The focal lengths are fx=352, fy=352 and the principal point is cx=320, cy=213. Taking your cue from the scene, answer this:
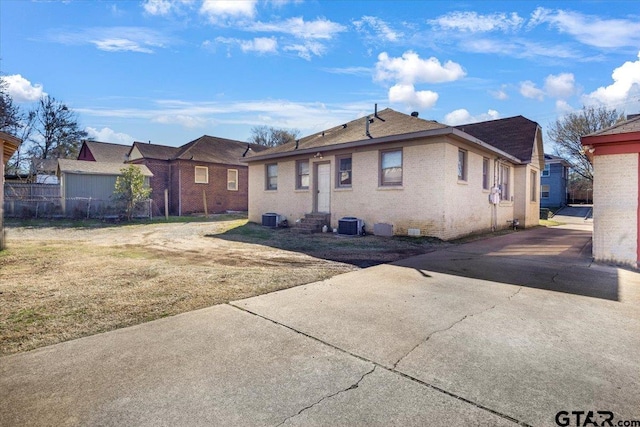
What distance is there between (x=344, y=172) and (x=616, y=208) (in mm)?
8480

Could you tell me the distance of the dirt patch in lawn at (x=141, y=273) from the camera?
12.9 ft

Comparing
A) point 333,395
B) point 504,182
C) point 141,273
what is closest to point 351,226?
point 141,273

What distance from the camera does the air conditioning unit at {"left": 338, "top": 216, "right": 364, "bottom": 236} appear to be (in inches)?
498

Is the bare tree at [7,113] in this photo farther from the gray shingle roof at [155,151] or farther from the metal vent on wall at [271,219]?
the metal vent on wall at [271,219]

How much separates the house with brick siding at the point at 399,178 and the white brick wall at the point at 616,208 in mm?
4167

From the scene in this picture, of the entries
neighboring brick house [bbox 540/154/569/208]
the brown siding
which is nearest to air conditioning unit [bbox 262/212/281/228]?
the brown siding

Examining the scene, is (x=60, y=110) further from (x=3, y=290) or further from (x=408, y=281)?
(x=408, y=281)

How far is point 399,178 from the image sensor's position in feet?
40.3

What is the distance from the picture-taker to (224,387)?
2555 millimetres

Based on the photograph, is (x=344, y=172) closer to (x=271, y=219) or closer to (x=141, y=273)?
(x=271, y=219)

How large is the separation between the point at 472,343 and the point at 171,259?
21.0 ft

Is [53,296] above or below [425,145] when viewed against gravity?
below

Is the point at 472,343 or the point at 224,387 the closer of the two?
the point at 224,387

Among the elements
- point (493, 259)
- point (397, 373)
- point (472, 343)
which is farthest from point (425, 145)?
point (397, 373)
